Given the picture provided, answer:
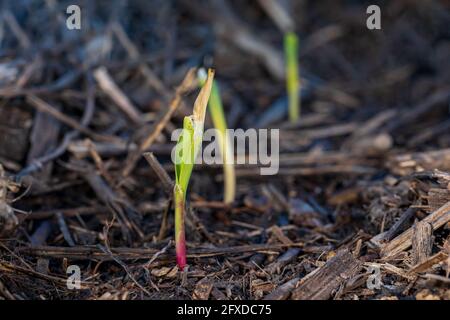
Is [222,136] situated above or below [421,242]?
above

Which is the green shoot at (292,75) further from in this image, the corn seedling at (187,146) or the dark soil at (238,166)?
the corn seedling at (187,146)

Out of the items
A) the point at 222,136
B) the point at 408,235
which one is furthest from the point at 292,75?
the point at 408,235

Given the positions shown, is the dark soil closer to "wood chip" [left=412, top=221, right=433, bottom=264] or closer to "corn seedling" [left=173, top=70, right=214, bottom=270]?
"wood chip" [left=412, top=221, right=433, bottom=264]

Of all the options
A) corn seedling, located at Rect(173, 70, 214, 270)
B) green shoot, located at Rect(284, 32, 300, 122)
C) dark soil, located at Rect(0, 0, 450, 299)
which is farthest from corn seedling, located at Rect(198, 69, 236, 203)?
green shoot, located at Rect(284, 32, 300, 122)

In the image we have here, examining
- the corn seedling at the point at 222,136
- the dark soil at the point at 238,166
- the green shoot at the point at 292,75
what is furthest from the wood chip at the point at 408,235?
the green shoot at the point at 292,75

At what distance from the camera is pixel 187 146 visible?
5.84 ft

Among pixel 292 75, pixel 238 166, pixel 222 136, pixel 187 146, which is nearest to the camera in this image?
pixel 187 146

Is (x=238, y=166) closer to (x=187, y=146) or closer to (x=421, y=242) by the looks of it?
(x=187, y=146)

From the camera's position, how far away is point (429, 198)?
1.95 m

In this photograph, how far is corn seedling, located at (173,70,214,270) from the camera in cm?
177

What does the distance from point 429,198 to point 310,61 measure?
7.60 ft

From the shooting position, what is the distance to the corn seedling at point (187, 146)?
69.5 inches

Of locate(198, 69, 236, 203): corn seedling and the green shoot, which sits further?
the green shoot

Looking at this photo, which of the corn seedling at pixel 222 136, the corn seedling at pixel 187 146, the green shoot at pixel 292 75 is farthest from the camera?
the green shoot at pixel 292 75
